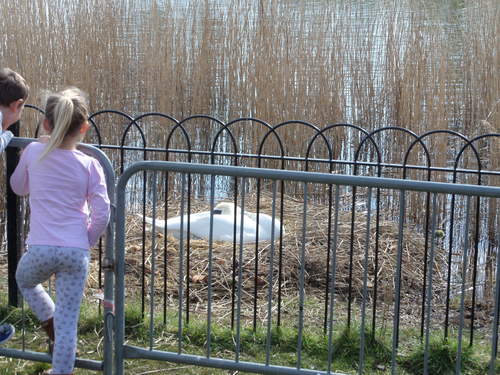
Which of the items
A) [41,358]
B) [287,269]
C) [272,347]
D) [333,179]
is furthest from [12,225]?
[333,179]

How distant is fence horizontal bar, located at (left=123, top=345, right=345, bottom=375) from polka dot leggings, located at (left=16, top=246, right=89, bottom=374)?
0.34 meters

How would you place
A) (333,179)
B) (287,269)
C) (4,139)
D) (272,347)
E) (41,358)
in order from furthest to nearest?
1. (287,269)
2. (272,347)
3. (41,358)
4. (4,139)
5. (333,179)

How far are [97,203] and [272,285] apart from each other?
5.17 feet

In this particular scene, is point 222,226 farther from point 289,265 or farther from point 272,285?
point 272,285

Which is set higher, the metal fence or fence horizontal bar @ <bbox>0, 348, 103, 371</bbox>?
the metal fence

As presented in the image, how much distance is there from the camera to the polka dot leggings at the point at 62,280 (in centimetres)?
306

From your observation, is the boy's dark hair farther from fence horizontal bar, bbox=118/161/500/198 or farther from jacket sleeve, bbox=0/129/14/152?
fence horizontal bar, bbox=118/161/500/198

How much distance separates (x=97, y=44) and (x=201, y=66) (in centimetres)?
99

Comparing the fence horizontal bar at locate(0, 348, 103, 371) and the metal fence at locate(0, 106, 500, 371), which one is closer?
the fence horizontal bar at locate(0, 348, 103, 371)

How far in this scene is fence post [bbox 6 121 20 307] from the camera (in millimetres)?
4414

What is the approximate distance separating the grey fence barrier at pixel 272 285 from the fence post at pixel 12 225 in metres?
0.62

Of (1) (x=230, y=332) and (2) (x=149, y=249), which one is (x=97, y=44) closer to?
(2) (x=149, y=249)

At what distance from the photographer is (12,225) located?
447cm

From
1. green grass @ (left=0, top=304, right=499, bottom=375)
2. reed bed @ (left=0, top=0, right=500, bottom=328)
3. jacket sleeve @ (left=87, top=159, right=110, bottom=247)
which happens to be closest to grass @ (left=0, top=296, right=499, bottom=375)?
green grass @ (left=0, top=304, right=499, bottom=375)
